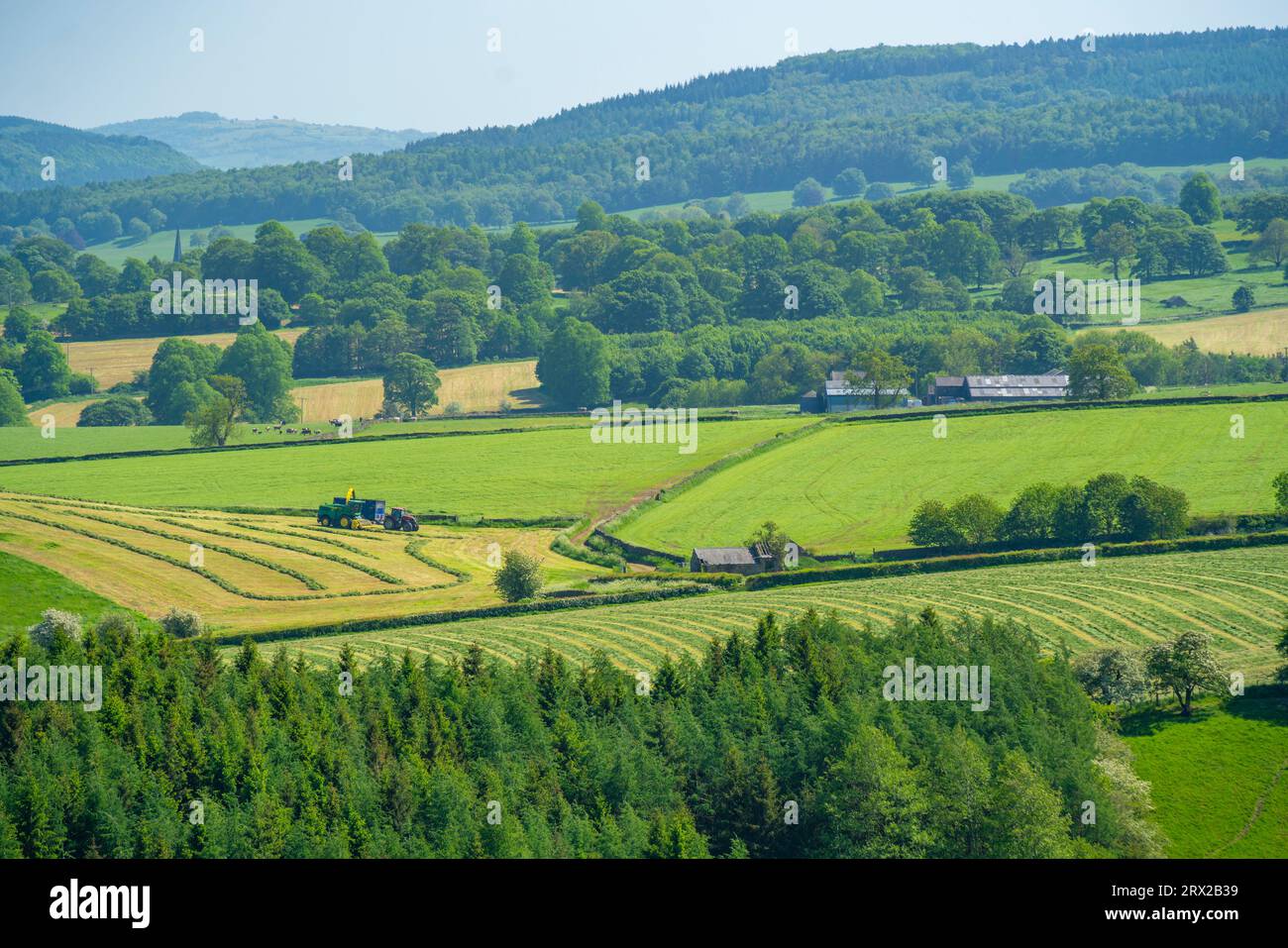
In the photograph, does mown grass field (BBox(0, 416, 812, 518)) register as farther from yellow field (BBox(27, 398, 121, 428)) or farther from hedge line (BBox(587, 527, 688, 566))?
yellow field (BBox(27, 398, 121, 428))

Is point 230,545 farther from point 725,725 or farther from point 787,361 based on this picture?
point 787,361

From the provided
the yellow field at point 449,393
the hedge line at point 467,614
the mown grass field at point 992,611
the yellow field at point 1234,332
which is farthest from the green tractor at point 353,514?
the yellow field at point 1234,332

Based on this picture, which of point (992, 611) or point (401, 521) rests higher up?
point (401, 521)

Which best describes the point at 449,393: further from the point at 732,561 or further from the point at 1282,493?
the point at 1282,493

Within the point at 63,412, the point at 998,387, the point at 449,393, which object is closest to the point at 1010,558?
the point at 998,387

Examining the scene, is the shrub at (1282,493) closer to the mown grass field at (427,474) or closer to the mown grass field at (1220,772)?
the mown grass field at (1220,772)
